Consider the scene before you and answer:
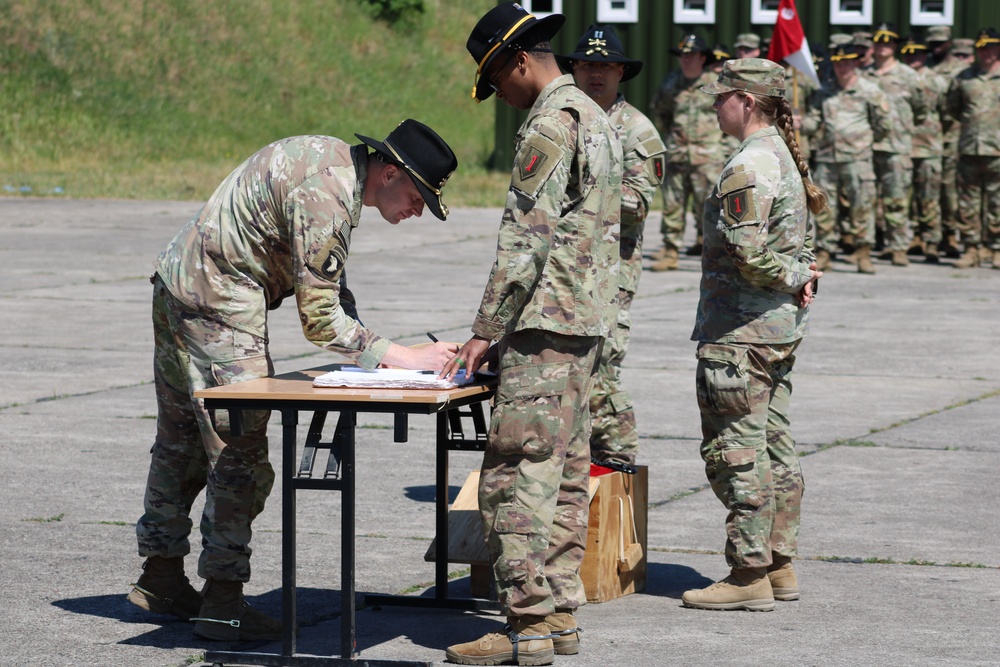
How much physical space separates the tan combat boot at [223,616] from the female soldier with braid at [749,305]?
65.4 inches

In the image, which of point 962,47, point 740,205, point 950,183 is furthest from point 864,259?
point 740,205

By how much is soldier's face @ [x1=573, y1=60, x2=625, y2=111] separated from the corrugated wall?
18406mm

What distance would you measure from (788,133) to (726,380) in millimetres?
970

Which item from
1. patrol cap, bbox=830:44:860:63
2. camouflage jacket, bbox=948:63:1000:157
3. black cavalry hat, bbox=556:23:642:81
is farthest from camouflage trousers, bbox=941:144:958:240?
black cavalry hat, bbox=556:23:642:81

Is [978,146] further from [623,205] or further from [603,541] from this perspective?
[603,541]

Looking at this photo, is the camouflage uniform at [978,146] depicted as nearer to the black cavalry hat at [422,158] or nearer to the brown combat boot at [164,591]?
the black cavalry hat at [422,158]

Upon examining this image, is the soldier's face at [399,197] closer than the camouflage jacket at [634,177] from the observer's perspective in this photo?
Yes

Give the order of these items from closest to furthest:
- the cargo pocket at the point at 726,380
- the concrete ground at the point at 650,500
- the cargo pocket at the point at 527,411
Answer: the cargo pocket at the point at 527,411
the concrete ground at the point at 650,500
the cargo pocket at the point at 726,380

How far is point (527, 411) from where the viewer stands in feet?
17.0

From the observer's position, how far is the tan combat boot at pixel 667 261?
18.1 meters

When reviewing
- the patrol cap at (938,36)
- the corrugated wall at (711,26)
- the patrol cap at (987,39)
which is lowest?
the patrol cap at (987,39)

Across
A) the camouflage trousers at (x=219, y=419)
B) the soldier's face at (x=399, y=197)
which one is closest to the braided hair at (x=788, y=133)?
the soldier's face at (x=399, y=197)

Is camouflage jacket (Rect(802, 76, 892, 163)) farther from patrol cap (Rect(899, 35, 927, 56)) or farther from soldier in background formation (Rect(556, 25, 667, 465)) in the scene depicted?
soldier in background formation (Rect(556, 25, 667, 465))

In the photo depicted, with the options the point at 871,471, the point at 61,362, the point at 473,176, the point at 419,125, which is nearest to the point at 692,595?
the point at 419,125
